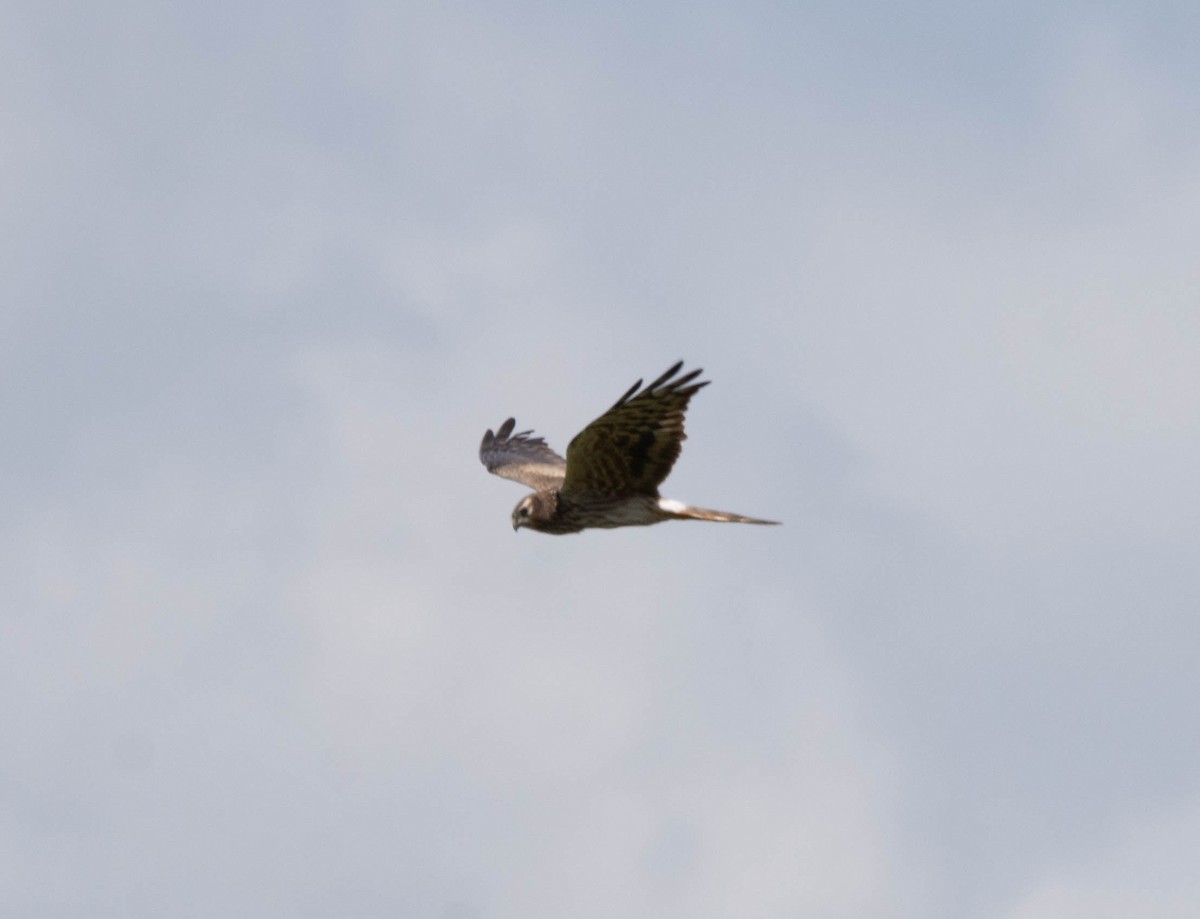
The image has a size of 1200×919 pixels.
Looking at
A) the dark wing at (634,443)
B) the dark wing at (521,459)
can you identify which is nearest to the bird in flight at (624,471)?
the dark wing at (634,443)

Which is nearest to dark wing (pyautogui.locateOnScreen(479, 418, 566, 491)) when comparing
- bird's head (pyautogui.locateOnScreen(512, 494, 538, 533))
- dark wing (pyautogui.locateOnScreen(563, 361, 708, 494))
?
bird's head (pyautogui.locateOnScreen(512, 494, 538, 533))

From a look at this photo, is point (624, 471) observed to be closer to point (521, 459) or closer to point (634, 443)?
point (634, 443)

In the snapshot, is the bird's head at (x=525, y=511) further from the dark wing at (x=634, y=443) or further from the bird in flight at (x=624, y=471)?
the dark wing at (x=634, y=443)

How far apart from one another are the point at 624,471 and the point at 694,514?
34.4 inches

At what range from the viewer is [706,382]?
60.6 ft

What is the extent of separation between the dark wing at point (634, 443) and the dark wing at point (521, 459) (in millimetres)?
2972

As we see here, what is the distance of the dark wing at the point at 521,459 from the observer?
23.7 metres

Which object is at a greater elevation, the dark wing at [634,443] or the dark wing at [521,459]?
the dark wing at [521,459]

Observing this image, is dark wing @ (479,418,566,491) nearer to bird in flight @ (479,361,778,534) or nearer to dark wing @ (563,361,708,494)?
bird in flight @ (479,361,778,534)

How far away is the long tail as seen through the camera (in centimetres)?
1956

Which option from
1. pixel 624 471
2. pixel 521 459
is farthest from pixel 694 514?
pixel 521 459

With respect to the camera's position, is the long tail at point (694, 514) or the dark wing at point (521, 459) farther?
the dark wing at point (521, 459)

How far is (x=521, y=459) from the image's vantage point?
25.0m

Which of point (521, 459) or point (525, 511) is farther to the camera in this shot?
point (521, 459)
